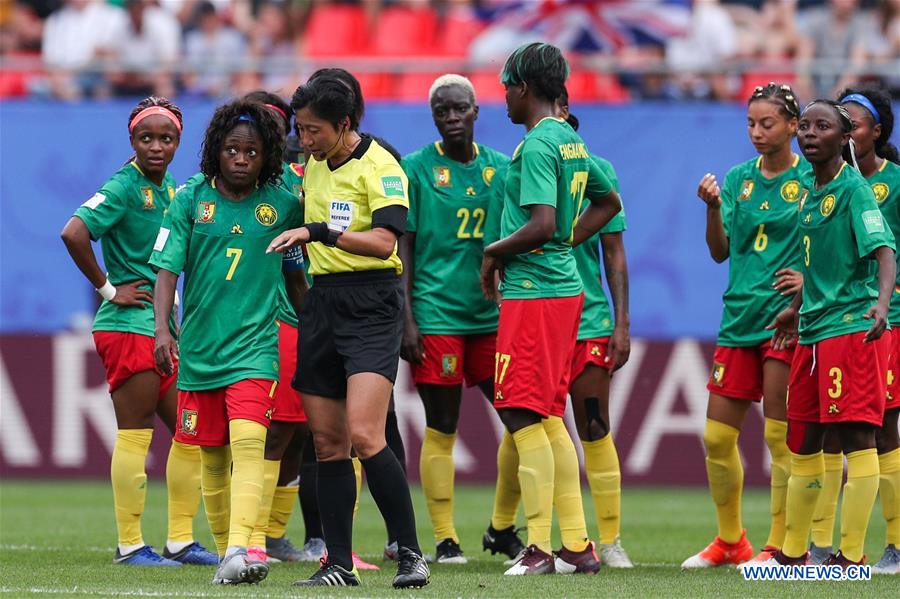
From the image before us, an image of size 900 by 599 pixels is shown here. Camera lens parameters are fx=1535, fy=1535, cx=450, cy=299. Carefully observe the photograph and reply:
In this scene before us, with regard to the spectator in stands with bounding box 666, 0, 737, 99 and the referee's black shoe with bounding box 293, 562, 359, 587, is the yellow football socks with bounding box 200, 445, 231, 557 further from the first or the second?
the spectator in stands with bounding box 666, 0, 737, 99

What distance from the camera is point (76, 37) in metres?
16.8

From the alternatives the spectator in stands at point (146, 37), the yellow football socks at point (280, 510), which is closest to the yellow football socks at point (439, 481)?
the yellow football socks at point (280, 510)

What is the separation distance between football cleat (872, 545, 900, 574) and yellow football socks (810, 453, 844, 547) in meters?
0.43

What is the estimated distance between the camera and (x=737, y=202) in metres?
8.81

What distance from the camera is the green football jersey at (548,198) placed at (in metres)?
7.77

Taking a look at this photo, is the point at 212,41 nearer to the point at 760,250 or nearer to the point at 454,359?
the point at 454,359

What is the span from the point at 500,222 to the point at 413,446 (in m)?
6.44

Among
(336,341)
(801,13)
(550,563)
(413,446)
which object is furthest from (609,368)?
(801,13)

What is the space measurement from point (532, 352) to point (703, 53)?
29.2 ft

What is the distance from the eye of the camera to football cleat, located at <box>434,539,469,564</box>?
349 inches

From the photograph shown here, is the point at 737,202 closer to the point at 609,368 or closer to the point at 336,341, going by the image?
the point at 609,368

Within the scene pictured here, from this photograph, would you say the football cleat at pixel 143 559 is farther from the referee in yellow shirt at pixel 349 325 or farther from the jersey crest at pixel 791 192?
the jersey crest at pixel 791 192

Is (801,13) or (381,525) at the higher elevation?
(801,13)

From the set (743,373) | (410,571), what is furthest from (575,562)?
(743,373)
